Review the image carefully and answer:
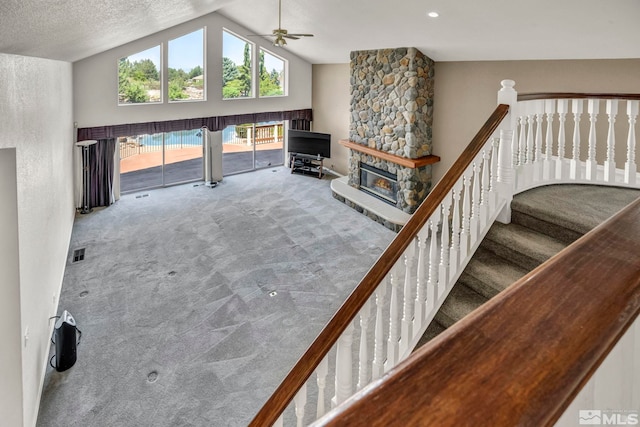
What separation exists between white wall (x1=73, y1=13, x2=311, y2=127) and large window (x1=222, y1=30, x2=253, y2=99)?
0.62 feet

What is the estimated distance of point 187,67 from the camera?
10992 mm

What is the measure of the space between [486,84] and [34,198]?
22.8 ft

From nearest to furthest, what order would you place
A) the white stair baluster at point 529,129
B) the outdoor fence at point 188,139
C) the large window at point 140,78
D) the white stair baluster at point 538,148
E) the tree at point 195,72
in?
the white stair baluster at point 529,129
the white stair baluster at point 538,148
the large window at point 140,78
the tree at point 195,72
the outdoor fence at point 188,139

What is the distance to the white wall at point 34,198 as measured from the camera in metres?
3.44

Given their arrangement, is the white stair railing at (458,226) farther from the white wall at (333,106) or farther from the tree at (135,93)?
the tree at (135,93)

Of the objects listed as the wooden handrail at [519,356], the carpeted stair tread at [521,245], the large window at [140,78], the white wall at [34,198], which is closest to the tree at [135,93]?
the large window at [140,78]

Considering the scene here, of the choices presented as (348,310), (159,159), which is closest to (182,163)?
(159,159)

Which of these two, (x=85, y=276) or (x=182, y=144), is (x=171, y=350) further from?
(x=182, y=144)

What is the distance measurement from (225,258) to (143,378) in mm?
3011

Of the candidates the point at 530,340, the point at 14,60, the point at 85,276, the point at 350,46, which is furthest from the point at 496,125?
the point at 350,46

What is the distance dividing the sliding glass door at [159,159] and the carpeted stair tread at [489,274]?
9.93 meters

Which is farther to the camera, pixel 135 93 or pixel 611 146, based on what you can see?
pixel 135 93

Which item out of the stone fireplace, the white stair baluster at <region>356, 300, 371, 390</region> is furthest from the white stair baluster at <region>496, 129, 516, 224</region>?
the stone fireplace

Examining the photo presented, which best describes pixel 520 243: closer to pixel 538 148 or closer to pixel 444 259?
pixel 444 259
